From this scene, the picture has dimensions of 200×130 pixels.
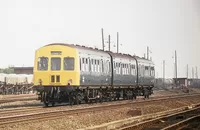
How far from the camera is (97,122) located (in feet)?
52.8

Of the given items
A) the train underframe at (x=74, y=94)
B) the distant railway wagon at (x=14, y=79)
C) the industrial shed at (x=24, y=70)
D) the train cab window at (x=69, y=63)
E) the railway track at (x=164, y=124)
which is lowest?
the railway track at (x=164, y=124)

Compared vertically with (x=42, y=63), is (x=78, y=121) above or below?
below

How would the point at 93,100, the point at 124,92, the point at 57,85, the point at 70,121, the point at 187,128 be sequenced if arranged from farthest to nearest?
the point at 124,92 → the point at 93,100 → the point at 57,85 → the point at 70,121 → the point at 187,128

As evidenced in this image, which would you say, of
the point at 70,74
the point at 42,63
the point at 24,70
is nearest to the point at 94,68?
the point at 70,74

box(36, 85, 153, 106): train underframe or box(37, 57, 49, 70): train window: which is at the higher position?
box(37, 57, 49, 70): train window

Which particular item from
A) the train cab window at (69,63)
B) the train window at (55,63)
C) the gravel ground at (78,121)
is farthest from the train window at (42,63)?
the gravel ground at (78,121)

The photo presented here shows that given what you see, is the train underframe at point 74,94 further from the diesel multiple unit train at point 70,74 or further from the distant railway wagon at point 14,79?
the distant railway wagon at point 14,79

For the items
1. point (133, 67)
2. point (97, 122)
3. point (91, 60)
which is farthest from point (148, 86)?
point (97, 122)

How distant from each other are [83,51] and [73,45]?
75 centimetres

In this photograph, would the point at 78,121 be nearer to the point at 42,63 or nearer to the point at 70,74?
the point at 70,74

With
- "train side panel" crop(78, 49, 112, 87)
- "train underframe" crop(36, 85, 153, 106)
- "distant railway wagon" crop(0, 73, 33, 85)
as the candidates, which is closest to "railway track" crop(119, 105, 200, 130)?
"train underframe" crop(36, 85, 153, 106)

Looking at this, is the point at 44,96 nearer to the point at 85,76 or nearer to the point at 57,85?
the point at 57,85

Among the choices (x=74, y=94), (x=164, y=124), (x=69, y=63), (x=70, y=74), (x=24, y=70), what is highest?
(x=24, y=70)

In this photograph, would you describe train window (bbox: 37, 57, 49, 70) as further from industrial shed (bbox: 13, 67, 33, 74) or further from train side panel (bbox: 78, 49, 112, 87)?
industrial shed (bbox: 13, 67, 33, 74)
